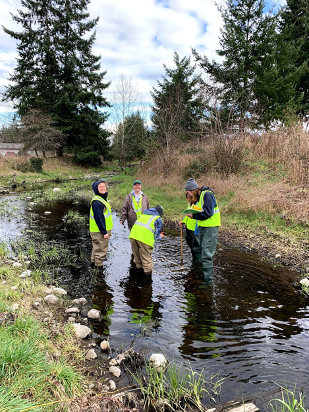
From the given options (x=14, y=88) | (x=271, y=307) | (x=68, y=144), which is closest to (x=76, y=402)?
(x=271, y=307)

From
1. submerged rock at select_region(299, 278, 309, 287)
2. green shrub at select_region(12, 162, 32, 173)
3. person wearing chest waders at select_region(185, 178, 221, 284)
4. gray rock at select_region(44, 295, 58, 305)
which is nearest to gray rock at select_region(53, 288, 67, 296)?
gray rock at select_region(44, 295, 58, 305)

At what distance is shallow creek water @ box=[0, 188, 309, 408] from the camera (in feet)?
11.1

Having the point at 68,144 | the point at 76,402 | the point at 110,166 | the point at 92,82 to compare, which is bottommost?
the point at 76,402

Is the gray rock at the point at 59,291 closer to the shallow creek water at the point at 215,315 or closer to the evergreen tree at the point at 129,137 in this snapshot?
the shallow creek water at the point at 215,315

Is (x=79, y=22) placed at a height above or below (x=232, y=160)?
above

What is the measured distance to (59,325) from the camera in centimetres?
382

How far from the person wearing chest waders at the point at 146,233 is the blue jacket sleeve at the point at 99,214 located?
0.67 metres

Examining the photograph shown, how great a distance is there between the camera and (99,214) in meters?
5.78

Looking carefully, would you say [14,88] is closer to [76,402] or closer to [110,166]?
[110,166]

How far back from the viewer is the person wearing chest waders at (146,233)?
557 cm

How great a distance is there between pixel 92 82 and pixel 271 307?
3604 centimetres

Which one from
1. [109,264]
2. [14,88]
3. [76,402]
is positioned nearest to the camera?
[76,402]

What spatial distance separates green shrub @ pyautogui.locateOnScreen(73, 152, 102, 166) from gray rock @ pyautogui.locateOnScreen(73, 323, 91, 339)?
30.9 metres

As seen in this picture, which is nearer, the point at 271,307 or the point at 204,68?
the point at 271,307
